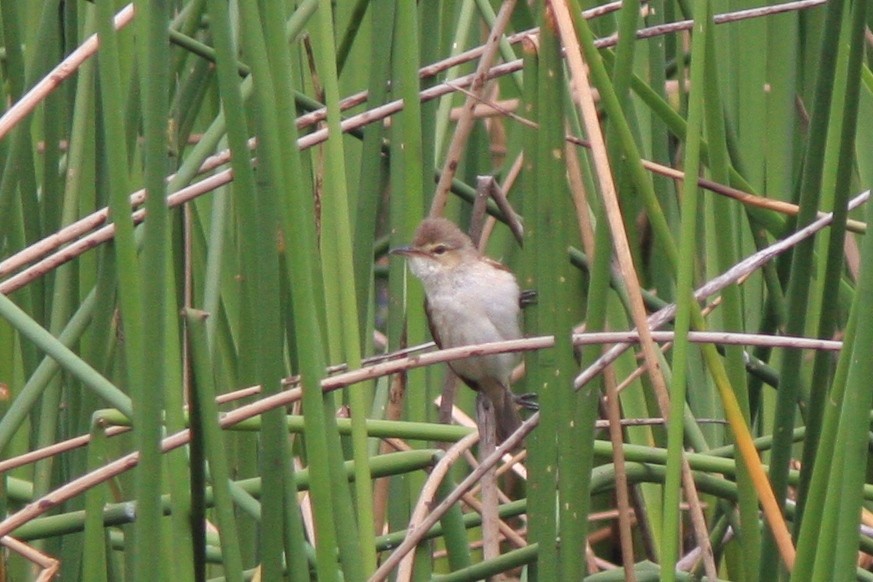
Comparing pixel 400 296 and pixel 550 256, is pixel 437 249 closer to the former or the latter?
pixel 400 296

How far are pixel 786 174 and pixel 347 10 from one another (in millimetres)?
937

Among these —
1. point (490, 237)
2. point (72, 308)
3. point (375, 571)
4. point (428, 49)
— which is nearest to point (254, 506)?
point (375, 571)

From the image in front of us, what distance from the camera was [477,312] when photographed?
291 centimetres

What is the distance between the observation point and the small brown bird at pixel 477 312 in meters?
2.79

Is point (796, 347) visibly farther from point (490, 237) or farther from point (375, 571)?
point (490, 237)

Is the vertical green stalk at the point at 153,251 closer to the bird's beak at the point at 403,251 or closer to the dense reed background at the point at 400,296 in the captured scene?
the dense reed background at the point at 400,296

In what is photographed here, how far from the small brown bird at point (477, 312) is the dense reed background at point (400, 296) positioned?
24 centimetres

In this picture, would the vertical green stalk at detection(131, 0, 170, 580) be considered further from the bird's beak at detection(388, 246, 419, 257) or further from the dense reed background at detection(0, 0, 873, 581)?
the bird's beak at detection(388, 246, 419, 257)

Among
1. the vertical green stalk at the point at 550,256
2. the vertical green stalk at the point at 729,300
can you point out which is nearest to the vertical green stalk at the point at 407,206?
the vertical green stalk at the point at 550,256

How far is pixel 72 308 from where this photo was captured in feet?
6.93

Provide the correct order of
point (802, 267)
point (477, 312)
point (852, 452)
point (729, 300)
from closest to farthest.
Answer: point (852, 452) → point (802, 267) → point (729, 300) → point (477, 312)

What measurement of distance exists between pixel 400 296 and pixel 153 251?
977mm

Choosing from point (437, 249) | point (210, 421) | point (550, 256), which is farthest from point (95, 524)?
point (437, 249)

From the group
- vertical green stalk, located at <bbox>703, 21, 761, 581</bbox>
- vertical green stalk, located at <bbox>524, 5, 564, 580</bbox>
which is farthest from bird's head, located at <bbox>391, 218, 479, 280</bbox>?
vertical green stalk, located at <bbox>524, 5, 564, 580</bbox>
